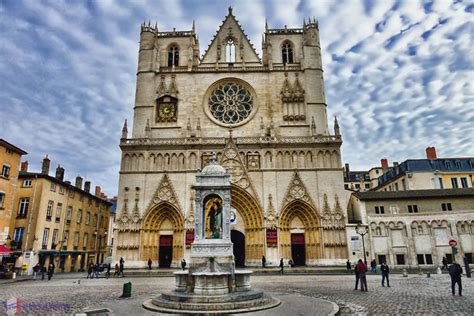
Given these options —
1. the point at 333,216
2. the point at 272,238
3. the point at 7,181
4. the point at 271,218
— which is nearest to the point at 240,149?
the point at 271,218

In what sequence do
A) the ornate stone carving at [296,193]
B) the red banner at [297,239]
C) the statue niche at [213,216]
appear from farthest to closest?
the red banner at [297,239], the ornate stone carving at [296,193], the statue niche at [213,216]

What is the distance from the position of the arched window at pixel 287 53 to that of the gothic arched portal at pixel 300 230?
1644cm

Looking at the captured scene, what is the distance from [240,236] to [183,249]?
5751mm

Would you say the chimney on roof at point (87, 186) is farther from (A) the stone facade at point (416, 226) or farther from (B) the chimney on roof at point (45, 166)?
(A) the stone facade at point (416, 226)

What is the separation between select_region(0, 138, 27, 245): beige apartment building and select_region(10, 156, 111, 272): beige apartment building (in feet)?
5.94

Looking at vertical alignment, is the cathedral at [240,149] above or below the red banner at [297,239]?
above

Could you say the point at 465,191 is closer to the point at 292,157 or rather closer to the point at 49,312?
the point at 292,157

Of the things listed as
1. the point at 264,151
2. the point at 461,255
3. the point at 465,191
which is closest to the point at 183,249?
the point at 264,151

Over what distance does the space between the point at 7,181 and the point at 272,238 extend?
23.3 meters

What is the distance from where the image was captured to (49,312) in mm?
10164

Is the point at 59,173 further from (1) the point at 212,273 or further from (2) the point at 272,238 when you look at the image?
(1) the point at 212,273

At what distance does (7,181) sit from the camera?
27344 mm

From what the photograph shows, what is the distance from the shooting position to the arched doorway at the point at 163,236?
29891mm

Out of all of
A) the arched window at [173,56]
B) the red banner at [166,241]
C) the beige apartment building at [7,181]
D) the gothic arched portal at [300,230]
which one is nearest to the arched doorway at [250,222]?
Answer: the gothic arched portal at [300,230]
